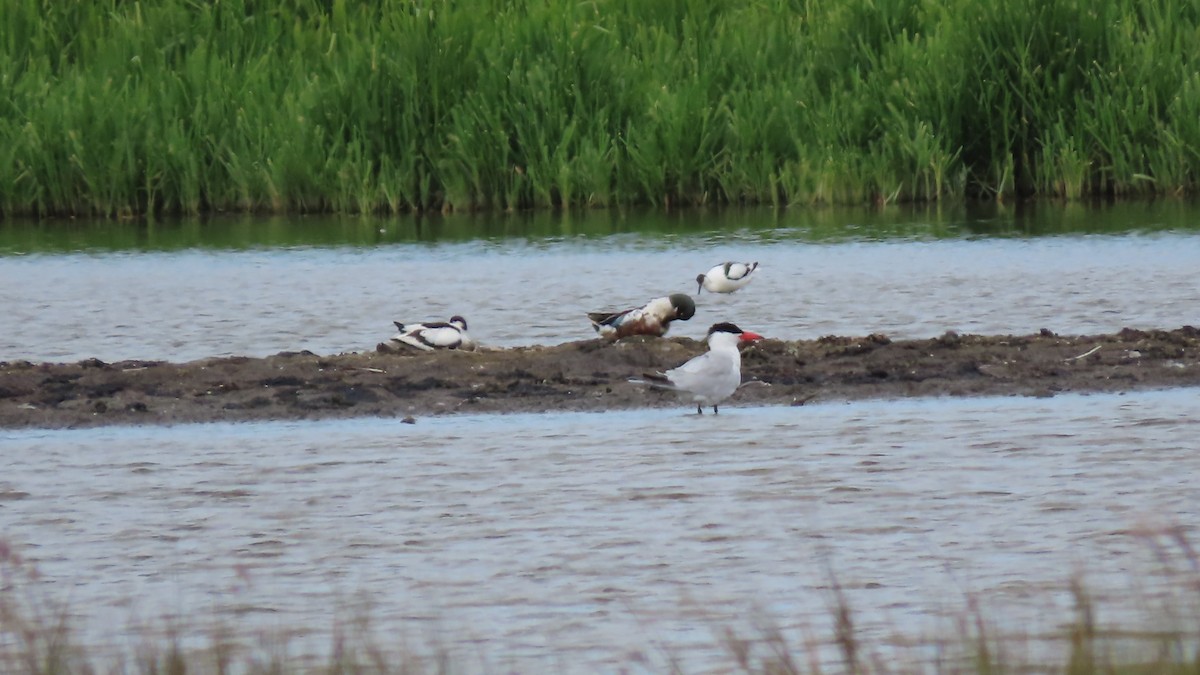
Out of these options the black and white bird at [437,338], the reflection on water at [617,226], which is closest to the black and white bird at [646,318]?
the black and white bird at [437,338]

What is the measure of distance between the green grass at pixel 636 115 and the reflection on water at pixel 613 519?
10.1m

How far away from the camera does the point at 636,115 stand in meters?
20.5

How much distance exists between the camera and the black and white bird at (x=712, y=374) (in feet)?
31.4

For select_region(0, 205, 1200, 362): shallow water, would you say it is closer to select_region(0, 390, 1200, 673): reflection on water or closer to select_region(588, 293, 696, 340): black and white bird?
select_region(588, 293, 696, 340): black and white bird

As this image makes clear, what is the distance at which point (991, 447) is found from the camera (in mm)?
8594

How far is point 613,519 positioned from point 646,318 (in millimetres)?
4164

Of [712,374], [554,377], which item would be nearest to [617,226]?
[554,377]

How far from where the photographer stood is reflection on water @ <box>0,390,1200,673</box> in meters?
6.02

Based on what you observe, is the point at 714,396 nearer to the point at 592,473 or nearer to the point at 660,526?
the point at 592,473

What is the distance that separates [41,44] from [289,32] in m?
2.74

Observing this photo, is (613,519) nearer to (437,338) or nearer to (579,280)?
(437,338)

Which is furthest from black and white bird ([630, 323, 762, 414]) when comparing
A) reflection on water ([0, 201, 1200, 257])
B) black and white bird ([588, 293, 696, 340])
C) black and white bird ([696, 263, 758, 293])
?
reflection on water ([0, 201, 1200, 257])

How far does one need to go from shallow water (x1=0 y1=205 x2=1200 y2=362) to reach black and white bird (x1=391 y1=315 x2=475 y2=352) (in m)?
1.37

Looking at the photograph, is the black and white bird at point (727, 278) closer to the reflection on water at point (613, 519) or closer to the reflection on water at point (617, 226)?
the reflection on water at point (617, 226)
